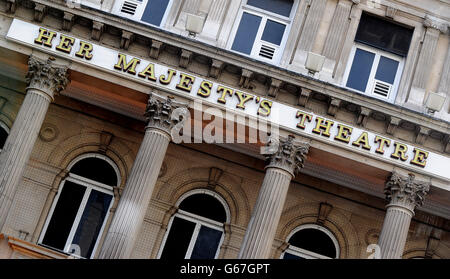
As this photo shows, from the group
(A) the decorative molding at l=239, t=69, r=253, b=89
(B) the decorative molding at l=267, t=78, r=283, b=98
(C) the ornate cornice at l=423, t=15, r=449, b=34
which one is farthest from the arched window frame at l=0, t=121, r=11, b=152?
(C) the ornate cornice at l=423, t=15, r=449, b=34

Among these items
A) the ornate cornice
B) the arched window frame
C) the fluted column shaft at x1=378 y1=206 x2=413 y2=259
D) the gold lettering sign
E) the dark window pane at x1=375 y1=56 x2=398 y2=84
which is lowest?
the fluted column shaft at x1=378 y1=206 x2=413 y2=259

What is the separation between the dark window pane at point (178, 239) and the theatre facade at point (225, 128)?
5 cm

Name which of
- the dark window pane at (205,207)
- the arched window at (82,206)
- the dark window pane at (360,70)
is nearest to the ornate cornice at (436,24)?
the dark window pane at (360,70)

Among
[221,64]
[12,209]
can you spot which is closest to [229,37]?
[221,64]

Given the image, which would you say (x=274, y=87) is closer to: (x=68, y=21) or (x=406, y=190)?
(x=406, y=190)

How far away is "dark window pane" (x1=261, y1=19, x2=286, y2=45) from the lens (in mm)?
24188

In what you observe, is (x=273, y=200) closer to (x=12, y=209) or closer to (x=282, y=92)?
(x=282, y=92)

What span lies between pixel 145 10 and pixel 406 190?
993 centimetres

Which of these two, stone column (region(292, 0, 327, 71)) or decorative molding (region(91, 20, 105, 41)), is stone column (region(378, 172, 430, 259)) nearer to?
stone column (region(292, 0, 327, 71))

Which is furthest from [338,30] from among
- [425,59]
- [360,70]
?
[425,59]

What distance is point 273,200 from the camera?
69.1 ft

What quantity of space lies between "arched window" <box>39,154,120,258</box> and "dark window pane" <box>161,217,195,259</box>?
2219 mm

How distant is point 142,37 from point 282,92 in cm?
449
